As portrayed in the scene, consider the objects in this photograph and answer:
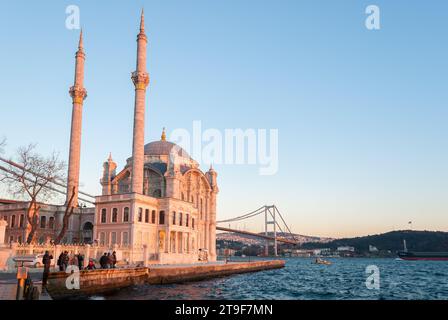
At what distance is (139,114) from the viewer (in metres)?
47.1

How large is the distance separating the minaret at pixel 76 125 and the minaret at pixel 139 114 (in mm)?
7246

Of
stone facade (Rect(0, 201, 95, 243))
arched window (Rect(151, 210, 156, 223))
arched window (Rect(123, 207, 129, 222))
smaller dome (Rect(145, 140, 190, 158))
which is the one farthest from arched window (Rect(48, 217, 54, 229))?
smaller dome (Rect(145, 140, 190, 158))

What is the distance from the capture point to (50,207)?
2005 inches

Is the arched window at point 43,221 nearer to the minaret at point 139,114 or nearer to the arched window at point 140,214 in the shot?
the minaret at point 139,114

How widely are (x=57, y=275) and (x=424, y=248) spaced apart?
147 m

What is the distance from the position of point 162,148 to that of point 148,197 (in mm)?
13231

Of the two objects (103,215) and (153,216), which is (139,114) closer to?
(153,216)

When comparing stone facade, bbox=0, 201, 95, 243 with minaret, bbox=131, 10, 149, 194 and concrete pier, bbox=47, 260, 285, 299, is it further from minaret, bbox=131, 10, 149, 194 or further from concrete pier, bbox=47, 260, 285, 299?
concrete pier, bbox=47, 260, 285, 299

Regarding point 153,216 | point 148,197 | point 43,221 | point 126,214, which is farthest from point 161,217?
point 43,221

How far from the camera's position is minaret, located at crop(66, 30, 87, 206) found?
162ft

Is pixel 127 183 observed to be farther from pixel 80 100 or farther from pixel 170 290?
pixel 170 290

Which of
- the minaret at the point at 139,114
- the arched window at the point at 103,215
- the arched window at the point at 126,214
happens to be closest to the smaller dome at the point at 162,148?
the minaret at the point at 139,114
